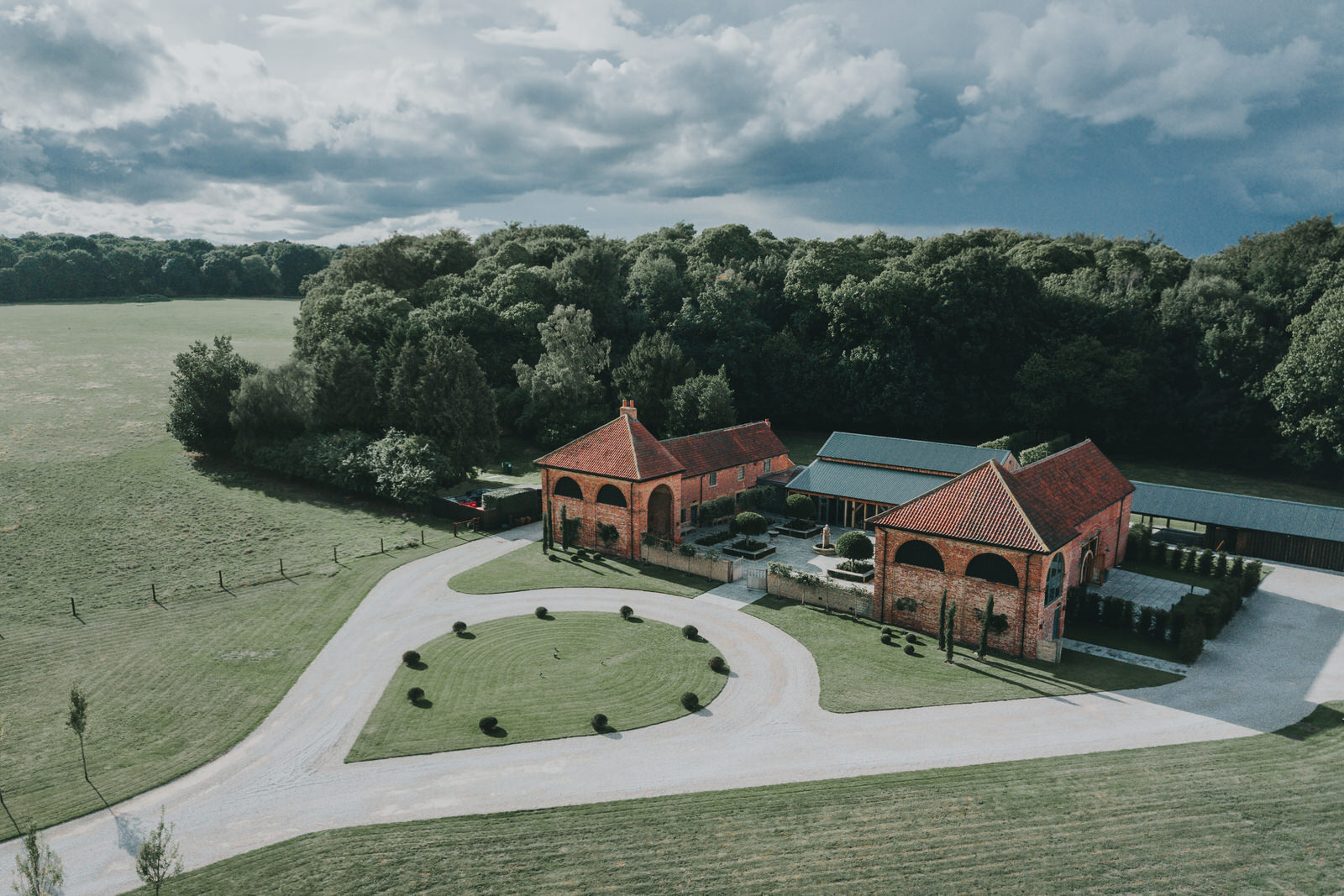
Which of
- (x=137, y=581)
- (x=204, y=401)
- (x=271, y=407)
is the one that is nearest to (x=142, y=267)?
(x=204, y=401)

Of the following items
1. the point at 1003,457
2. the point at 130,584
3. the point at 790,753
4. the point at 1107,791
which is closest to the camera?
the point at 1107,791

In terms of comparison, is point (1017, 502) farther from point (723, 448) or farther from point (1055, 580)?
point (723, 448)

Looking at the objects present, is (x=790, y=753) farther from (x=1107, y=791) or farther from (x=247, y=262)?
(x=247, y=262)

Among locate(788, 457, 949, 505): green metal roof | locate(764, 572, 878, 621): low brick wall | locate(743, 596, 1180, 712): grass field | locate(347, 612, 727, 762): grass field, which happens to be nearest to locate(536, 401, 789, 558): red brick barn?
locate(788, 457, 949, 505): green metal roof

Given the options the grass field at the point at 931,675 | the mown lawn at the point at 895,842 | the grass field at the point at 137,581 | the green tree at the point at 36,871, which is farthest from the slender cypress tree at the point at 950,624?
the green tree at the point at 36,871

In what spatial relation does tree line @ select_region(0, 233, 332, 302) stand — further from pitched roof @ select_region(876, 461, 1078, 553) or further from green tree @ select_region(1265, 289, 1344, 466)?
green tree @ select_region(1265, 289, 1344, 466)

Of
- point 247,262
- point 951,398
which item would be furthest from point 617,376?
point 247,262
